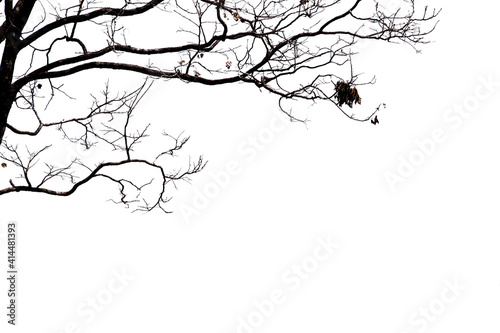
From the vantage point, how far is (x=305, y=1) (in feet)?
23.6

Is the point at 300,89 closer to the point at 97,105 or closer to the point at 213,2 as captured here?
the point at 213,2

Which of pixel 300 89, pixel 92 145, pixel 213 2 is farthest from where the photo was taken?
pixel 92 145

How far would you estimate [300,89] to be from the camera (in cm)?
757

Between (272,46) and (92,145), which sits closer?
(272,46)

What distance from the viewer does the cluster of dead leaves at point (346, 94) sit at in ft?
23.0

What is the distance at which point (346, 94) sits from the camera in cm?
→ 703

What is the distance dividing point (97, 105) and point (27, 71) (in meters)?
0.95

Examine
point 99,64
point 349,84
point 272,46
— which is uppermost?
point 99,64

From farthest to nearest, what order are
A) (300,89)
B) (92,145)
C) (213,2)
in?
(92,145), (300,89), (213,2)

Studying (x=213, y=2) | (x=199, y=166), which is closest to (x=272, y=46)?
(x=213, y=2)

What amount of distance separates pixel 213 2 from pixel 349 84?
1878mm

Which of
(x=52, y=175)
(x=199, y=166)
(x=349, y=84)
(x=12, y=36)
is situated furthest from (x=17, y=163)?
(x=349, y=84)

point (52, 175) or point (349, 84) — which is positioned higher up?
point (52, 175)

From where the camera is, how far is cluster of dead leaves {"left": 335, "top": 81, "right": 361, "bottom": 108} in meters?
7.02
